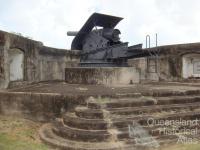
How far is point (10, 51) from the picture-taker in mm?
9539

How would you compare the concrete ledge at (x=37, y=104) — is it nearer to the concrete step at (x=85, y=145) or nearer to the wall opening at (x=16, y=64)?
the concrete step at (x=85, y=145)

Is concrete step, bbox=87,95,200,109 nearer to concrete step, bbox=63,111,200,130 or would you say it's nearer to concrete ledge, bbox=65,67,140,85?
concrete step, bbox=63,111,200,130

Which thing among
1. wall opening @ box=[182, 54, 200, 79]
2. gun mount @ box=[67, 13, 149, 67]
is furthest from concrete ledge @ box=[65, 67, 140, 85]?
wall opening @ box=[182, 54, 200, 79]

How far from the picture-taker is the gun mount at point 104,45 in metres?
10.4

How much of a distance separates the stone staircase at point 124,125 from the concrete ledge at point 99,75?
2900 mm

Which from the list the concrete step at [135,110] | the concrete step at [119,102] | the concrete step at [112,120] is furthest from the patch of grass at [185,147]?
the concrete step at [119,102]

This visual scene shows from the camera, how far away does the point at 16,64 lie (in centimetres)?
996

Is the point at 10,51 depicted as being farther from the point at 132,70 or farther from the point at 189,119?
the point at 189,119

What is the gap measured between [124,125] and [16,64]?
219 inches

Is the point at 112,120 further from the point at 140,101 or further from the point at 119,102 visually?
the point at 140,101

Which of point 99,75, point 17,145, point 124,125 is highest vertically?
point 99,75

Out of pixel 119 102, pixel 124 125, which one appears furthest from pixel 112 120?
pixel 119 102

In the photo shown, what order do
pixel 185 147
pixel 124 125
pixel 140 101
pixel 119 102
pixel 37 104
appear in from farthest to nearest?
1. pixel 37 104
2. pixel 140 101
3. pixel 119 102
4. pixel 124 125
5. pixel 185 147

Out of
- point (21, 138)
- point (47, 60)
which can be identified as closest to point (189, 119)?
point (21, 138)
